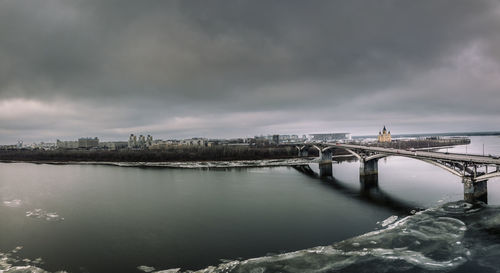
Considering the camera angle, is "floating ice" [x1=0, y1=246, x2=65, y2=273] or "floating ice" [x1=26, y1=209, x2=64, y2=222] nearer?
"floating ice" [x1=0, y1=246, x2=65, y2=273]

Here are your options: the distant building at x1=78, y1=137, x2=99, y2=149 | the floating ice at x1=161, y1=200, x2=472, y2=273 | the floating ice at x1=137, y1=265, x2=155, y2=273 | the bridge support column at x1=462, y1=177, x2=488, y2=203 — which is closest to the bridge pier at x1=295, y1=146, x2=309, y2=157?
the bridge support column at x1=462, y1=177, x2=488, y2=203

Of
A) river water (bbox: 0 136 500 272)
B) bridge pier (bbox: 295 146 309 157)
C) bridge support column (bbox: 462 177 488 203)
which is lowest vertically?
river water (bbox: 0 136 500 272)

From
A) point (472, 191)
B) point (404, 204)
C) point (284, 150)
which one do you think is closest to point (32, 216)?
point (404, 204)

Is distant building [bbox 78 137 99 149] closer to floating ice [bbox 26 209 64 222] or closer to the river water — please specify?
the river water

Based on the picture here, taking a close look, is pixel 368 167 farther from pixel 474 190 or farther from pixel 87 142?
pixel 87 142

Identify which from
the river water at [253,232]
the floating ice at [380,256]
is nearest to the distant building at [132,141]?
the river water at [253,232]
